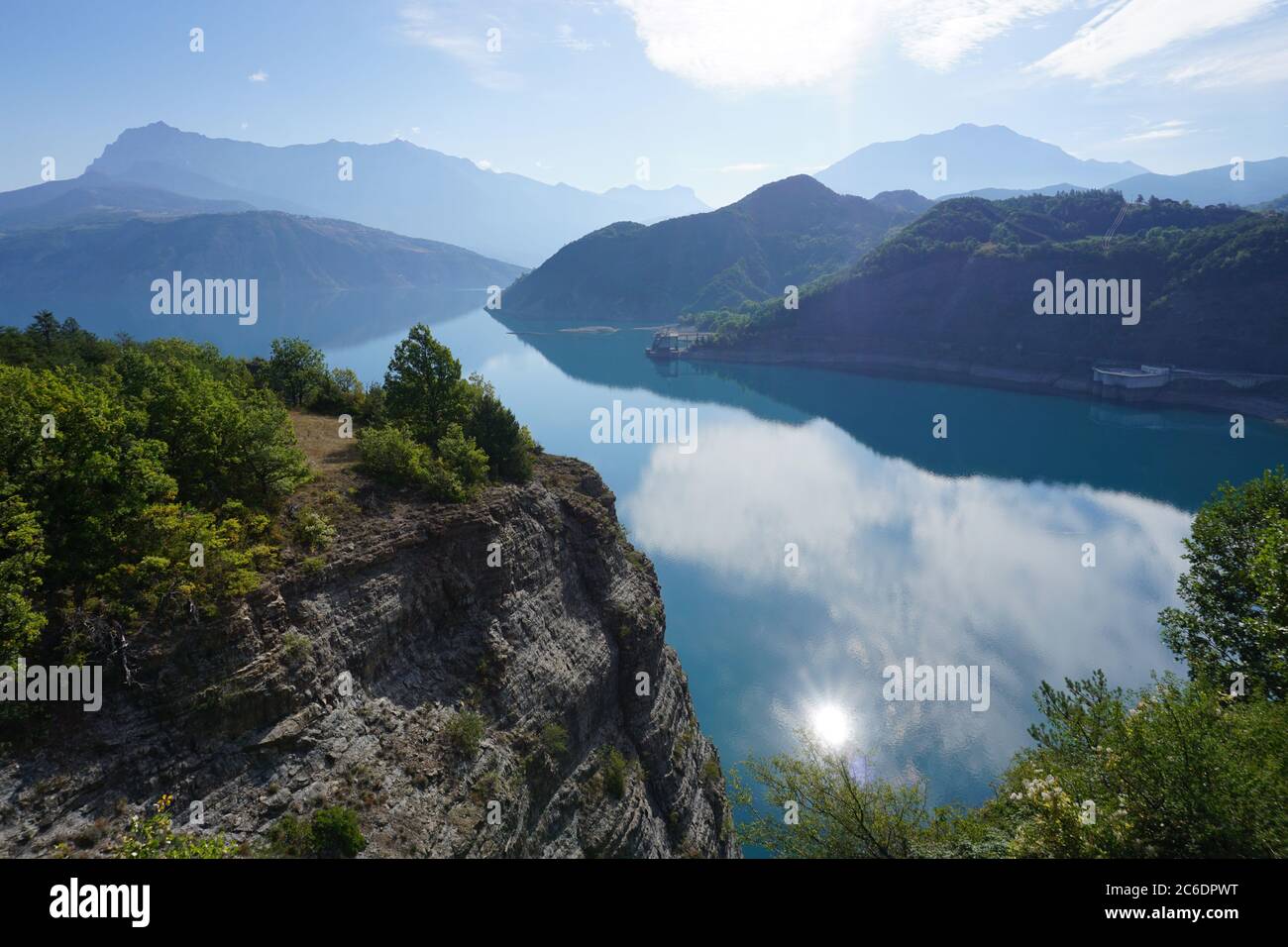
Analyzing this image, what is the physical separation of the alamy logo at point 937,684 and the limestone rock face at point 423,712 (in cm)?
1510

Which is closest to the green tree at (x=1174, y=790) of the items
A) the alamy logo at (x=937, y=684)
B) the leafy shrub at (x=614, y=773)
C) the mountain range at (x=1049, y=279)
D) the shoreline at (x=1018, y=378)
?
the leafy shrub at (x=614, y=773)

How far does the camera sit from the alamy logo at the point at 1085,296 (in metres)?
97.6

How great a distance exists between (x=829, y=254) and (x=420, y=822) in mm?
210283

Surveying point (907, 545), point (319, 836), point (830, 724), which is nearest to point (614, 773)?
point (319, 836)

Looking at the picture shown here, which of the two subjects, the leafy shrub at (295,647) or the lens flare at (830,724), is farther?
the lens flare at (830,724)

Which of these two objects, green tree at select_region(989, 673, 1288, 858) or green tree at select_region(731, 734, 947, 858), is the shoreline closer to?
green tree at select_region(731, 734, 947, 858)

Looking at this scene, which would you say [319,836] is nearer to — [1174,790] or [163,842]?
[163,842]

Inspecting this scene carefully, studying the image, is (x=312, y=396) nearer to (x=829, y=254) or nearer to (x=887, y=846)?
(x=887, y=846)

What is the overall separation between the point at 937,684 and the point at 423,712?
29.0 m

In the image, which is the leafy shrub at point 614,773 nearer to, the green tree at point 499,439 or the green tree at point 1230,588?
the green tree at point 499,439

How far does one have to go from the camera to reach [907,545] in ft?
163
